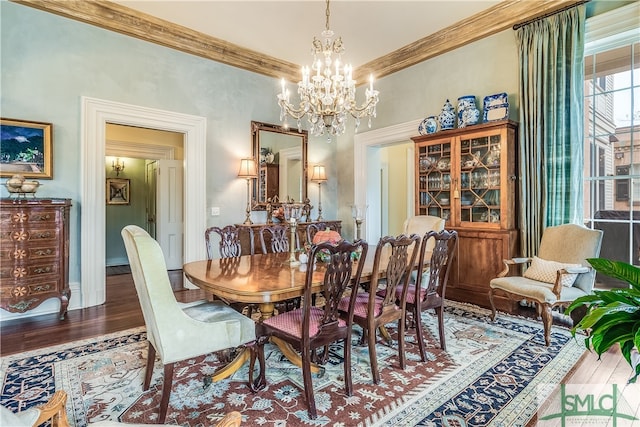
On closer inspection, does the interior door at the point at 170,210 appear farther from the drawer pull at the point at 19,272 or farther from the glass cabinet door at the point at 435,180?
the glass cabinet door at the point at 435,180

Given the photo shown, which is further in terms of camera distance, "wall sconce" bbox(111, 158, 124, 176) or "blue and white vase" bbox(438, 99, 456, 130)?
"wall sconce" bbox(111, 158, 124, 176)

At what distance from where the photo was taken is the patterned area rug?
1.84 meters

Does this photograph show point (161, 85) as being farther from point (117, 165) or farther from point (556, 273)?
point (556, 273)

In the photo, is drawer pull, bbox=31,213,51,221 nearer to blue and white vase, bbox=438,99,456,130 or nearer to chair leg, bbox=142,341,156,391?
chair leg, bbox=142,341,156,391

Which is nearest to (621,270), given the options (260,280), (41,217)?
(260,280)

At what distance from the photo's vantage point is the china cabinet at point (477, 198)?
3629 millimetres

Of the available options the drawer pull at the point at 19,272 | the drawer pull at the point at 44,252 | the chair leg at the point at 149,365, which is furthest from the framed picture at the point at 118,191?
the chair leg at the point at 149,365

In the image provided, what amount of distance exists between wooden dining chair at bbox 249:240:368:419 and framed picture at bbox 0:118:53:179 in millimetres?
3080

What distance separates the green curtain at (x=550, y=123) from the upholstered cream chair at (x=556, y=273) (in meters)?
0.26

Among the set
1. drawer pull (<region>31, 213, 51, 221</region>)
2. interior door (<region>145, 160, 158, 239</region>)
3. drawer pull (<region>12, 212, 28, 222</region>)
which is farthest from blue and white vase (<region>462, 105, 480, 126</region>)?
interior door (<region>145, 160, 158, 239</region>)

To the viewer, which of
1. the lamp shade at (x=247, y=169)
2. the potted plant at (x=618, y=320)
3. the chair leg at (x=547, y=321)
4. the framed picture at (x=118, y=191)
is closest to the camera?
the potted plant at (x=618, y=320)

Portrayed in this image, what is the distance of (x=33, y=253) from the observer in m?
3.20

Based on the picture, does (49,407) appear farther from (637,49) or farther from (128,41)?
(637,49)

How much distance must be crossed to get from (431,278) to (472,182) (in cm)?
178
